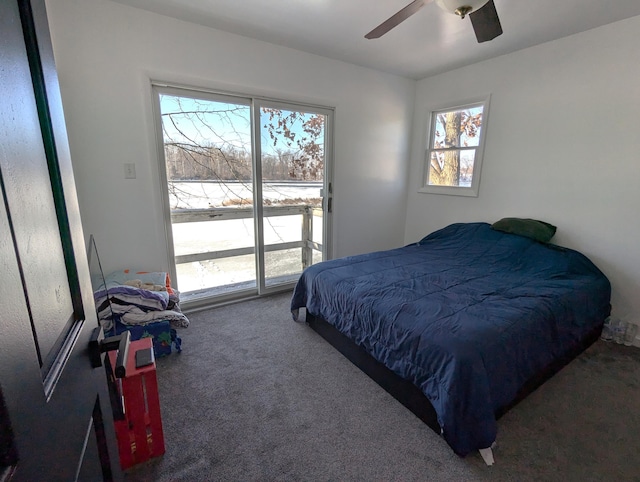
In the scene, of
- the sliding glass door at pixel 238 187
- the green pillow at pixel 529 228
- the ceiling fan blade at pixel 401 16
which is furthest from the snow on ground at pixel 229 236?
the green pillow at pixel 529 228

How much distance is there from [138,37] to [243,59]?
827 mm

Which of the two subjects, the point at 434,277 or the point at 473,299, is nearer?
the point at 473,299

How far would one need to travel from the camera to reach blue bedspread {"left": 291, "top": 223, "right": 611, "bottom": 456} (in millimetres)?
1423

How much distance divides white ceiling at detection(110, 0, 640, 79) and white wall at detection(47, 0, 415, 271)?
0.48 ft

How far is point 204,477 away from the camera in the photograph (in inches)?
53.7

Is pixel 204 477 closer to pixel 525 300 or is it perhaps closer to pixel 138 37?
pixel 525 300

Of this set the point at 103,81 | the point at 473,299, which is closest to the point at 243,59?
the point at 103,81

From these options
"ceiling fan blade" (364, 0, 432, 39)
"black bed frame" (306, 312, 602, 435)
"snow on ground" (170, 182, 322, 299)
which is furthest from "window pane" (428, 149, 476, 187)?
"ceiling fan blade" (364, 0, 432, 39)

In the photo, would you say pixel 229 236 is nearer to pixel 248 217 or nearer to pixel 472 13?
pixel 248 217

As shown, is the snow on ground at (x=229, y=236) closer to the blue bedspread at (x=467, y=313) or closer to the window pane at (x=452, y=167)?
the blue bedspread at (x=467, y=313)

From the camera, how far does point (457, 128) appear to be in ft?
11.9

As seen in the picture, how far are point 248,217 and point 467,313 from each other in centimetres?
225

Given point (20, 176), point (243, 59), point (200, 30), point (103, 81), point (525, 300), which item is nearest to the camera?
point (20, 176)

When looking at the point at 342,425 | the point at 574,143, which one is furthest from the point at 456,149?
the point at 342,425
